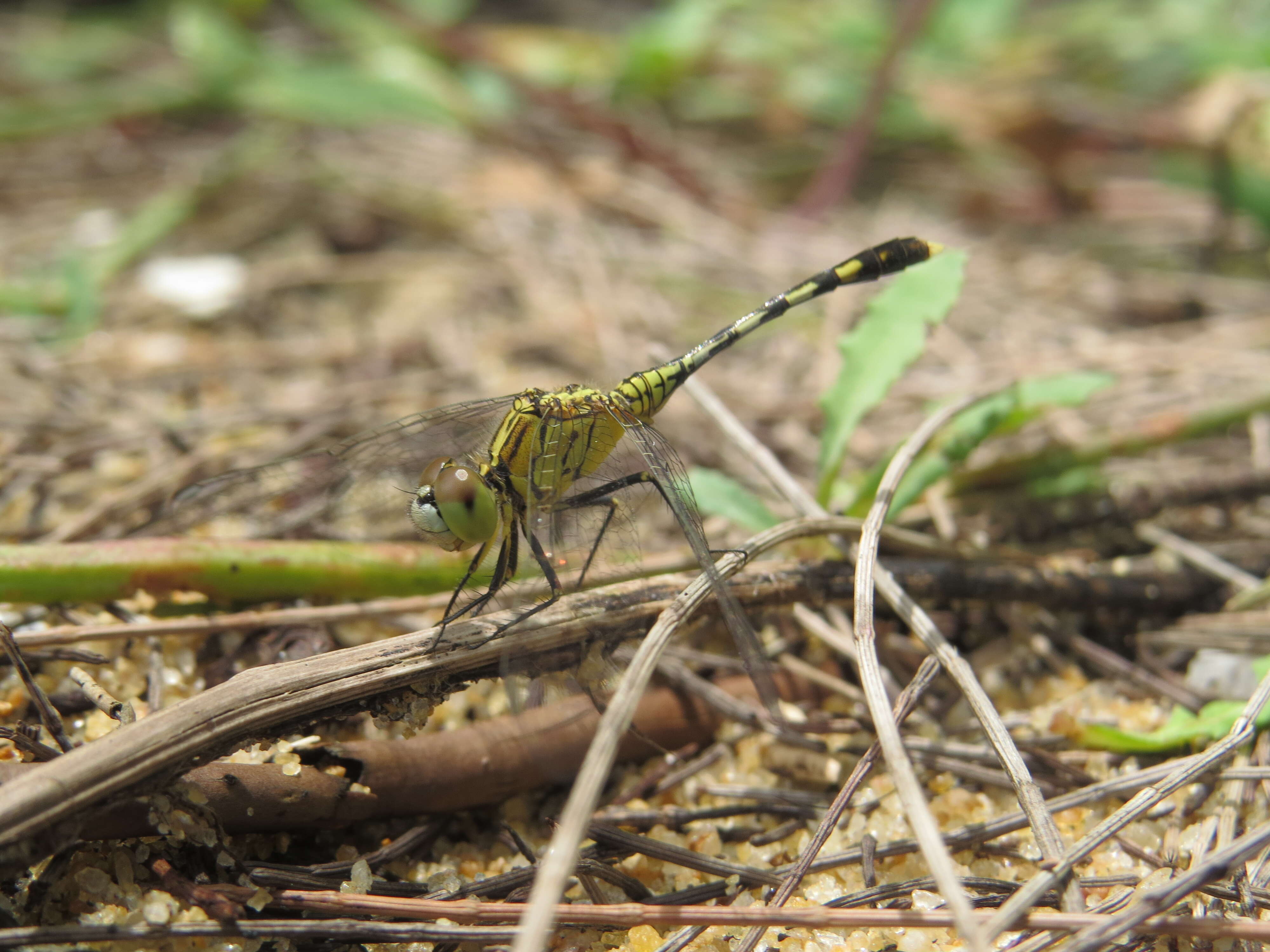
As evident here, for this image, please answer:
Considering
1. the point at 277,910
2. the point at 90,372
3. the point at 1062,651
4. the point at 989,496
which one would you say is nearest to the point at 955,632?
the point at 1062,651

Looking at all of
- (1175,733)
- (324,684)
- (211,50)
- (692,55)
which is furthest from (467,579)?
(211,50)

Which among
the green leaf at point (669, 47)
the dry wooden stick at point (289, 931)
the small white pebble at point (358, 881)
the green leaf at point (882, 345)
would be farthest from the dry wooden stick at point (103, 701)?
the green leaf at point (669, 47)

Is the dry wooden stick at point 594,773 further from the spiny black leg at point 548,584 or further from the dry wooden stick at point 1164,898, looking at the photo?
the dry wooden stick at point 1164,898

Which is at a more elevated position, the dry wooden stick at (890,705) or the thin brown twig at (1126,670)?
the dry wooden stick at (890,705)

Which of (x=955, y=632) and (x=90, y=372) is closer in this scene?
(x=955, y=632)

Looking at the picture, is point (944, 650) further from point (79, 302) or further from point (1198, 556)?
point (79, 302)

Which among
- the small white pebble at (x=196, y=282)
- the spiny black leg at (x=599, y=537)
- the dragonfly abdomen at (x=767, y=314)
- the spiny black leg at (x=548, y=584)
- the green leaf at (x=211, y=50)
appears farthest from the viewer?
the green leaf at (x=211, y=50)

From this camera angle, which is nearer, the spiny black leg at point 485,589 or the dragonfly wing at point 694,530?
the dragonfly wing at point 694,530

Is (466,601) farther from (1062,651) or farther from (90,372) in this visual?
(90,372)
